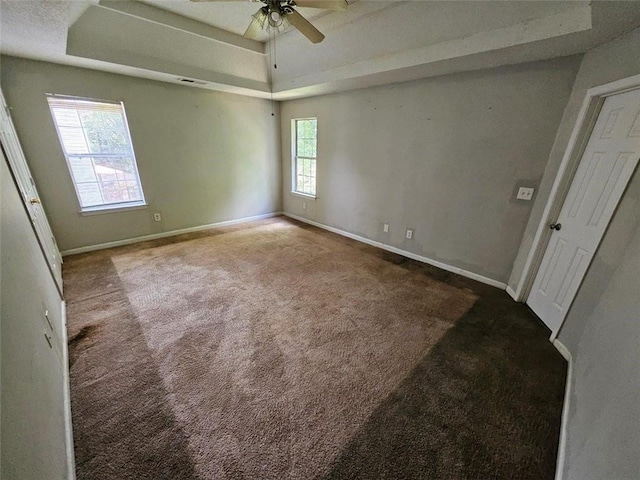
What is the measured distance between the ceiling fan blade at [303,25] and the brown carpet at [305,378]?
2392mm

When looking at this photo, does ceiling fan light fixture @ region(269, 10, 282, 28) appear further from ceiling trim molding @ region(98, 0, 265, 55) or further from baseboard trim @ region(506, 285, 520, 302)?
baseboard trim @ region(506, 285, 520, 302)

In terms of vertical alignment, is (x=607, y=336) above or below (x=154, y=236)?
above

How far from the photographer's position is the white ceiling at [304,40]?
1772mm

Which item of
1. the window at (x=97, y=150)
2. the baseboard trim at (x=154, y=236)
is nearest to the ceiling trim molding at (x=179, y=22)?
the window at (x=97, y=150)

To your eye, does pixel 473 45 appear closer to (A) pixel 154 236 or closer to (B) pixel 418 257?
(B) pixel 418 257

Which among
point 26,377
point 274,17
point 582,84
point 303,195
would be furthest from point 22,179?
point 582,84

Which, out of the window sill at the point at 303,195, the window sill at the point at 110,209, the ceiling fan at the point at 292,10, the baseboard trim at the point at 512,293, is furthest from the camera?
the window sill at the point at 303,195

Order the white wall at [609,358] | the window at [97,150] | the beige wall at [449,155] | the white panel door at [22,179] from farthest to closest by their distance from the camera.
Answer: the window at [97,150] < the beige wall at [449,155] < the white panel door at [22,179] < the white wall at [609,358]

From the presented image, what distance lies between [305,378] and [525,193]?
2.75 meters

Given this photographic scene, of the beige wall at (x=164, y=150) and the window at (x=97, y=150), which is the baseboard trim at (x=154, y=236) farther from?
the window at (x=97, y=150)

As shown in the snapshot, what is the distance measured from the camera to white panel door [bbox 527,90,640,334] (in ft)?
5.65

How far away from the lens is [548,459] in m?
1.28

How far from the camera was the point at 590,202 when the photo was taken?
194 centimetres

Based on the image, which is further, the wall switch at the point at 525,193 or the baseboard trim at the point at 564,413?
the wall switch at the point at 525,193
